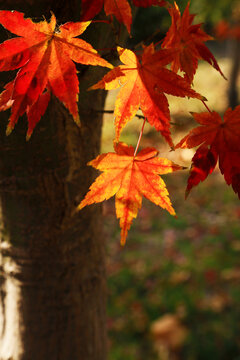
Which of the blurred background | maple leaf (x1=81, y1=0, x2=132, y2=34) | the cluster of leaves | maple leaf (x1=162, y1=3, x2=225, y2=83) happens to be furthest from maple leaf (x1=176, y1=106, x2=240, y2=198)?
the blurred background

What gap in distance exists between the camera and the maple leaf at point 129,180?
2.61 feet

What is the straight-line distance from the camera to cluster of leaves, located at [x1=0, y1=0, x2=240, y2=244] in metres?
0.67

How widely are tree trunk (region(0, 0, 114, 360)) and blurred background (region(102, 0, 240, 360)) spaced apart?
573mm

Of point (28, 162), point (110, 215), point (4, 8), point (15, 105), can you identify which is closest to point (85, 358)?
point (28, 162)

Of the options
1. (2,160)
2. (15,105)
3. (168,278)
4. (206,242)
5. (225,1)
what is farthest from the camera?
(225,1)

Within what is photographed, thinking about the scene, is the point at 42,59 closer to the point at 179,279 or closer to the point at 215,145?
the point at 215,145

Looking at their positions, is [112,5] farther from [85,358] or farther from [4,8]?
[85,358]

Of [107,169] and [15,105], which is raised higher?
[15,105]

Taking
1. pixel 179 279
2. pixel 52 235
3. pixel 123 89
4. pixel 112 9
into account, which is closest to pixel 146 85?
pixel 123 89

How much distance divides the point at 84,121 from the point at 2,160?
0.26 m

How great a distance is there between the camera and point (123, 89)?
2.41ft

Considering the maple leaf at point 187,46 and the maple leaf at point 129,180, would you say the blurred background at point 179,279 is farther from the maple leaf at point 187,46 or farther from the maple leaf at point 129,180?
the maple leaf at point 129,180

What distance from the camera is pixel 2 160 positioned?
0.93m

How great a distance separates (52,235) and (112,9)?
0.65 m
